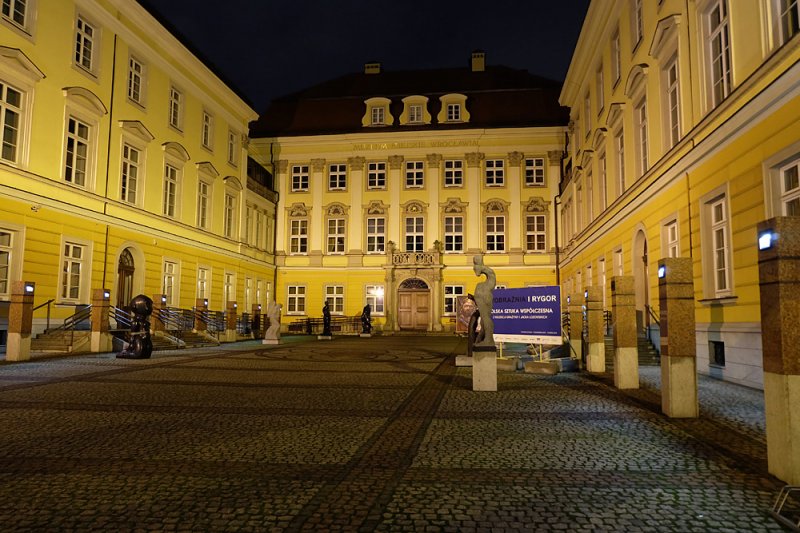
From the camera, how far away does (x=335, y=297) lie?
38.7m

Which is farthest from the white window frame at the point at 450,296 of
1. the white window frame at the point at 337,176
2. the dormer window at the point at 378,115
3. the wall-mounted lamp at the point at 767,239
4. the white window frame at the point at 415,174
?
the wall-mounted lamp at the point at 767,239

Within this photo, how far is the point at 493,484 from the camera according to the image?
473 cm

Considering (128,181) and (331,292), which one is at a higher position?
(128,181)

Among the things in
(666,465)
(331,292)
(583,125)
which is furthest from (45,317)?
(583,125)

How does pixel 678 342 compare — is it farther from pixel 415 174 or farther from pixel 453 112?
pixel 453 112

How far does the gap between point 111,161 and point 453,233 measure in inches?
882

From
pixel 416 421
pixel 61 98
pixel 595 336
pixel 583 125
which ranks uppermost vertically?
pixel 583 125

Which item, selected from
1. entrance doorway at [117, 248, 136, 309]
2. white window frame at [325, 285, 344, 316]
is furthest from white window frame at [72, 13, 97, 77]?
white window frame at [325, 285, 344, 316]

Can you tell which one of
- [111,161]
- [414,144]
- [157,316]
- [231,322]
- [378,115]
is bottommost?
[231,322]

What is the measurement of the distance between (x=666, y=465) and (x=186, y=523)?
4292 mm

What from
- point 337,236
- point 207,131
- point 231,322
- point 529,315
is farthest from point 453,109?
point 529,315

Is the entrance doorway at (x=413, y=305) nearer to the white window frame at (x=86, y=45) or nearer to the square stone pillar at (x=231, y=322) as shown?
the square stone pillar at (x=231, y=322)

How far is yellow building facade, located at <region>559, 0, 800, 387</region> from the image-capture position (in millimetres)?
10102

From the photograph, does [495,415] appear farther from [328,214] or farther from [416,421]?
[328,214]
